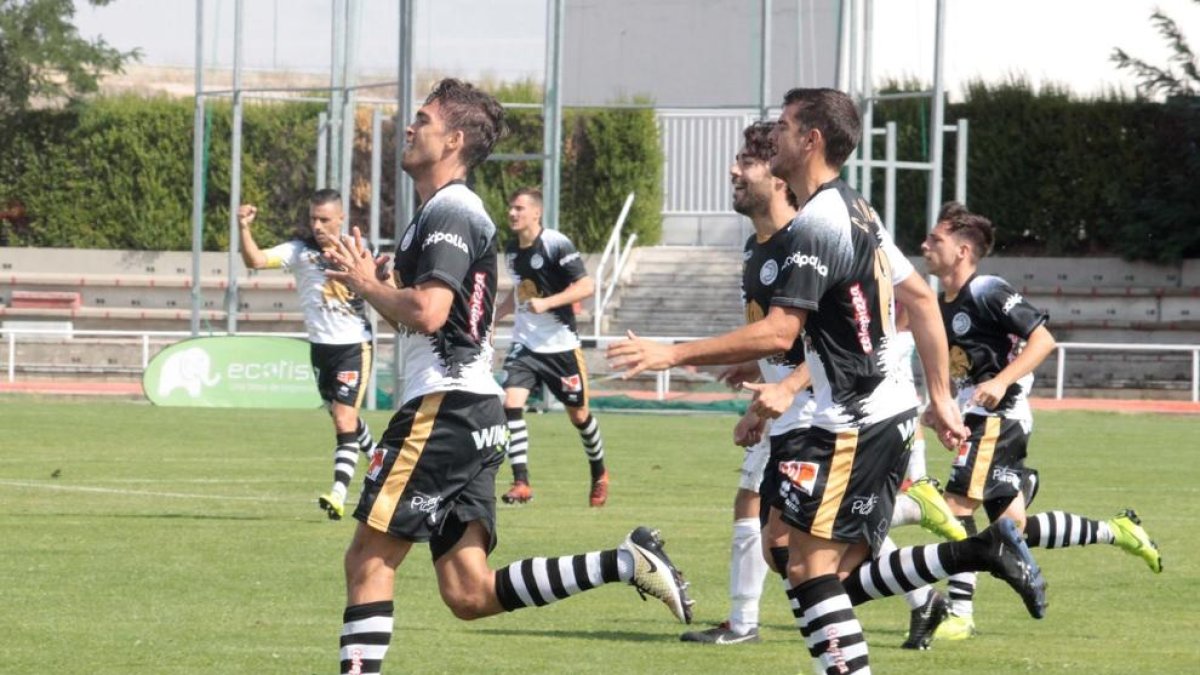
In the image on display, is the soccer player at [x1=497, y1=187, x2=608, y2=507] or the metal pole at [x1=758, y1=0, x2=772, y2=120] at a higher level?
the metal pole at [x1=758, y1=0, x2=772, y2=120]

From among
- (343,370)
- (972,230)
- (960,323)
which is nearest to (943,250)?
(972,230)

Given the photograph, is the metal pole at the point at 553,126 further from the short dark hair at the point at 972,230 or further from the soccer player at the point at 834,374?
the soccer player at the point at 834,374

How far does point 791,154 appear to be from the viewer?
7250mm

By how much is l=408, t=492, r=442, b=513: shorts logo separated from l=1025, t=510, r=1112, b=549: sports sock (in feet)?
12.8

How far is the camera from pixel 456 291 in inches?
284

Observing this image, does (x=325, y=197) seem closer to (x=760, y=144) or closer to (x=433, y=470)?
(x=760, y=144)

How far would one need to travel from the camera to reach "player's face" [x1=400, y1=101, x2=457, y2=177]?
7488 millimetres

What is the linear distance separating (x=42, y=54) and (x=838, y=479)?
37.6 metres

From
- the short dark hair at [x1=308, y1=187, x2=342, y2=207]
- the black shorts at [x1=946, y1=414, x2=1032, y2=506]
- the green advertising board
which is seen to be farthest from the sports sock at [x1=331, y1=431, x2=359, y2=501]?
the green advertising board

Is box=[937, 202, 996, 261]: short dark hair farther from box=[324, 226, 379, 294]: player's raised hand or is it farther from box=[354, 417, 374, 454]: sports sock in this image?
box=[354, 417, 374, 454]: sports sock

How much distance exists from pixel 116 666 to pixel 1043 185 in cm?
3332

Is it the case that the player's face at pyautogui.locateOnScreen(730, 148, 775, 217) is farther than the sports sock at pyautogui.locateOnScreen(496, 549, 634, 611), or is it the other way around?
the player's face at pyautogui.locateOnScreen(730, 148, 775, 217)

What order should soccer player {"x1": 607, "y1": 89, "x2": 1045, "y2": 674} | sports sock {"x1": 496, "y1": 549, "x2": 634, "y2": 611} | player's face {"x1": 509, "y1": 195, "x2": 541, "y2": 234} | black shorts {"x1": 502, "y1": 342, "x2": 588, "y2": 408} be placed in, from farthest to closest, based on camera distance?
black shorts {"x1": 502, "y1": 342, "x2": 588, "y2": 408} → player's face {"x1": 509, "y1": 195, "x2": 541, "y2": 234} → sports sock {"x1": 496, "y1": 549, "x2": 634, "y2": 611} → soccer player {"x1": 607, "y1": 89, "x2": 1045, "y2": 674}

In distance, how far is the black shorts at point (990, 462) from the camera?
10562 millimetres
